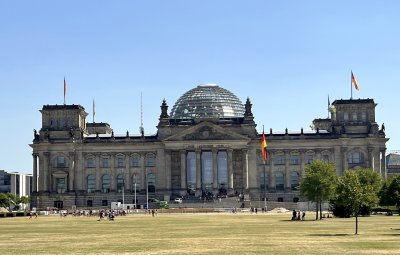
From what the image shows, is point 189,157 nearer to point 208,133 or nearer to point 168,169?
point 168,169

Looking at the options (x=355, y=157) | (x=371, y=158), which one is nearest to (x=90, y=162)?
(x=355, y=157)

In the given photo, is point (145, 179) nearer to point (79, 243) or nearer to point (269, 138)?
point (269, 138)

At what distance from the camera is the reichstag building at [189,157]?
19162 cm

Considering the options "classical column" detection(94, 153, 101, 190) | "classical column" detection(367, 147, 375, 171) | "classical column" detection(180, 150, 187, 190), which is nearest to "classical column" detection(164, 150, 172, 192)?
"classical column" detection(180, 150, 187, 190)

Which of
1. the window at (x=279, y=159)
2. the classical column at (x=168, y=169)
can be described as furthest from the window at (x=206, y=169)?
the window at (x=279, y=159)

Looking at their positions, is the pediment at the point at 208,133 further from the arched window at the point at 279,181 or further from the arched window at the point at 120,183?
the arched window at the point at 120,183

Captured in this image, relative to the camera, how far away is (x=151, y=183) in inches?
7721

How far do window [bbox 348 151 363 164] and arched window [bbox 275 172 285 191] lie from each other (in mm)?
15817

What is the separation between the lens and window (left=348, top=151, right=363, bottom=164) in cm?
19162

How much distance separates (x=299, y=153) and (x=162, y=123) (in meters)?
32.4

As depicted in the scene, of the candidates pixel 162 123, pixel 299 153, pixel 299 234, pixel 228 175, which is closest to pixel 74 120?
pixel 162 123

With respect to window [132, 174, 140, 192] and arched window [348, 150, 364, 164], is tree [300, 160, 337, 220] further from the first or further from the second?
window [132, 174, 140, 192]

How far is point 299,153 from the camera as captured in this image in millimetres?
194125

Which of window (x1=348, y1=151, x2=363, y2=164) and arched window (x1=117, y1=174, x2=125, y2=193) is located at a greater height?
window (x1=348, y1=151, x2=363, y2=164)
